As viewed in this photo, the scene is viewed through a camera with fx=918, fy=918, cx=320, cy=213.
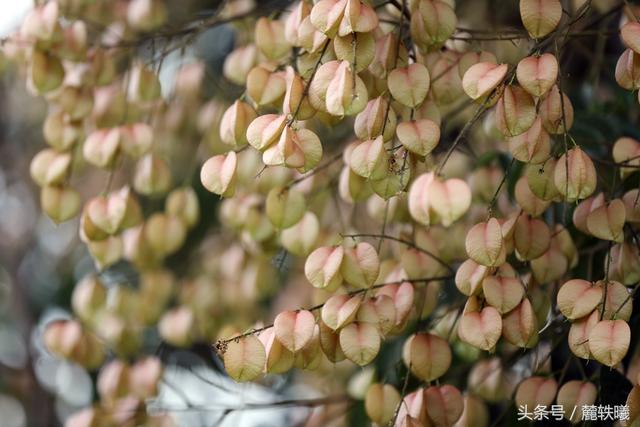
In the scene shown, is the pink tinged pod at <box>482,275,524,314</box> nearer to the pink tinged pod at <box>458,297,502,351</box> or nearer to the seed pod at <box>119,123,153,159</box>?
the pink tinged pod at <box>458,297,502,351</box>

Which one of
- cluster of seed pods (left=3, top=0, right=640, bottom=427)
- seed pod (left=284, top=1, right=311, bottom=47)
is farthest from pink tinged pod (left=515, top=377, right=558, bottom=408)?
seed pod (left=284, top=1, right=311, bottom=47)

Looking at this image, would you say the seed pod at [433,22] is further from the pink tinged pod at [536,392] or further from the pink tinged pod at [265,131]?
the pink tinged pod at [536,392]

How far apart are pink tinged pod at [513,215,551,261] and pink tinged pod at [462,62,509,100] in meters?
0.16

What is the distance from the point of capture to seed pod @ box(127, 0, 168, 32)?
1.37 m

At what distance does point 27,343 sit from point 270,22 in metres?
1.28

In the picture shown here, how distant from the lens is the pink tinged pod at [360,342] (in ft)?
2.68

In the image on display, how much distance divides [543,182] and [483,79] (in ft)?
0.41

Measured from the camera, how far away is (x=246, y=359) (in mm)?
829


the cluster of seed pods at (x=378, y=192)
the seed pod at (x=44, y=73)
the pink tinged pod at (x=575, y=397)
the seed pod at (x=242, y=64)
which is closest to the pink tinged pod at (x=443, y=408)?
the cluster of seed pods at (x=378, y=192)

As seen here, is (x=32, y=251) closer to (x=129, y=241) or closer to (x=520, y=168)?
(x=129, y=241)

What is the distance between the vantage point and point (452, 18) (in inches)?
34.5

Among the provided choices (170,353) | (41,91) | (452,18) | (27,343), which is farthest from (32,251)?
(452,18)

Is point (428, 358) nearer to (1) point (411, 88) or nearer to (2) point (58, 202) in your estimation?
(1) point (411, 88)

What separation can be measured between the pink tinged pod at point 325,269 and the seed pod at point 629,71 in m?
0.30
